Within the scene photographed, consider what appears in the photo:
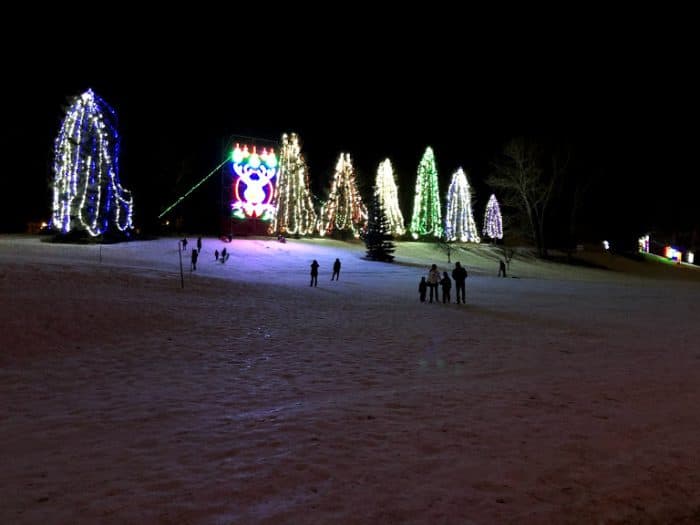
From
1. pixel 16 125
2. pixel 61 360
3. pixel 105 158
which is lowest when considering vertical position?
pixel 61 360

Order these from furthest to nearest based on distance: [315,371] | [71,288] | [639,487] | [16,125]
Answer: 1. [16,125]
2. [71,288]
3. [315,371]
4. [639,487]

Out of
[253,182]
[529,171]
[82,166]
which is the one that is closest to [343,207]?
[253,182]

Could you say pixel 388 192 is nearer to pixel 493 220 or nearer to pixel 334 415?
pixel 493 220

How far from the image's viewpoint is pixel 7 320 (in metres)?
11.5

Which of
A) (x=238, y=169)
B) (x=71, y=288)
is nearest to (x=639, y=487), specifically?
(x=71, y=288)

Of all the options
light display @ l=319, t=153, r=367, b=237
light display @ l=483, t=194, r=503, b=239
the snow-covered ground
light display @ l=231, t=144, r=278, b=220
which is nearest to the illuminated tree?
light display @ l=319, t=153, r=367, b=237

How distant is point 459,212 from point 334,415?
2180 inches

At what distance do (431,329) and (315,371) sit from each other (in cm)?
561

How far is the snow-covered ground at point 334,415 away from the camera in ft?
14.5

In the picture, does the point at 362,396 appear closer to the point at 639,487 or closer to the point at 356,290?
the point at 639,487

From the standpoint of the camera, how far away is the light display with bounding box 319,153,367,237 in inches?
2085

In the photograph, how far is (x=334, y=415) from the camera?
676cm

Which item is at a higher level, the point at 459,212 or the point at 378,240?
the point at 459,212

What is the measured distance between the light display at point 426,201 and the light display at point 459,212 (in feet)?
5.63
